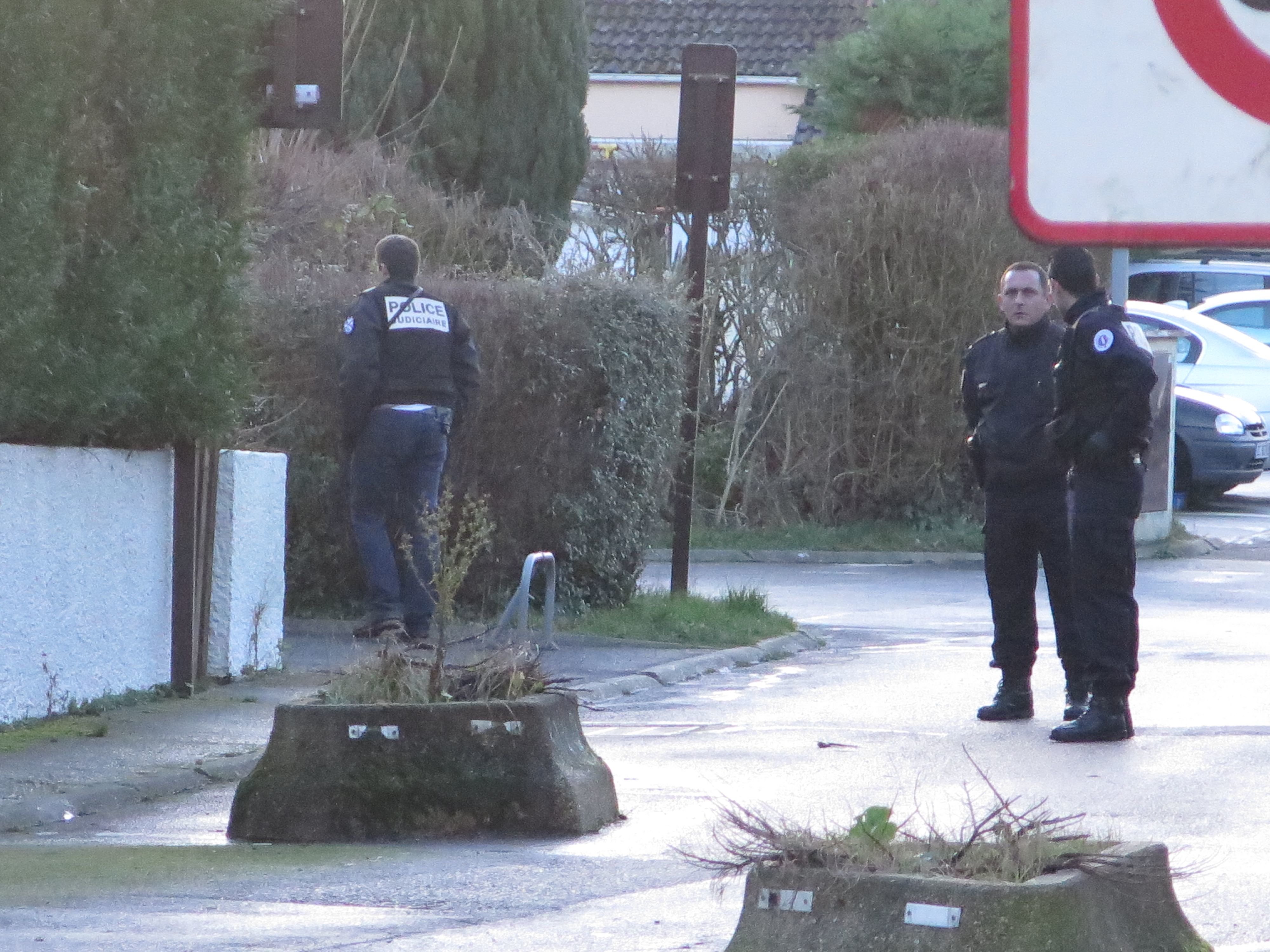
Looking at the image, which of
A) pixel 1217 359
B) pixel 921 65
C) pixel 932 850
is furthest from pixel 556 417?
pixel 921 65

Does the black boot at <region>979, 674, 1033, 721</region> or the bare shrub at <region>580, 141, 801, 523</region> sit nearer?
the black boot at <region>979, 674, 1033, 721</region>

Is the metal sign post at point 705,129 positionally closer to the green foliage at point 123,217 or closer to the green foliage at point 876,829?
the green foliage at point 123,217

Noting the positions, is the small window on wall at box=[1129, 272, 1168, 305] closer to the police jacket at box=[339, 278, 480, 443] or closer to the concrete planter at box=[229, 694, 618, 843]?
the police jacket at box=[339, 278, 480, 443]

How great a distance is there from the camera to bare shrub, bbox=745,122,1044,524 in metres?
17.9

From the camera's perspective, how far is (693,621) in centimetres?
1243

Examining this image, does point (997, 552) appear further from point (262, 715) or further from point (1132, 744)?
point (262, 715)

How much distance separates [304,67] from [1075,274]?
3.49 m

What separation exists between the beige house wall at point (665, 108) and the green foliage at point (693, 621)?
2391 cm

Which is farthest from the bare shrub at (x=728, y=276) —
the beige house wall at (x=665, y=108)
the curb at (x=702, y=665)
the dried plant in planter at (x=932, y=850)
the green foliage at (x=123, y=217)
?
the beige house wall at (x=665, y=108)

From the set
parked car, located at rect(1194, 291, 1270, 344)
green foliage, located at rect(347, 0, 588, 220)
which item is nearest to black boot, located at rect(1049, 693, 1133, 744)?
green foliage, located at rect(347, 0, 588, 220)

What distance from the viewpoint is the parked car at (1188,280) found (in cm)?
3112

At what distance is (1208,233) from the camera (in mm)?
2266

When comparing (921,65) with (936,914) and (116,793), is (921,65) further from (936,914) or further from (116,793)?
(936,914)

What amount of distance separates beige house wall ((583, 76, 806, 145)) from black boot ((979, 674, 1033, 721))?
27.4 metres
